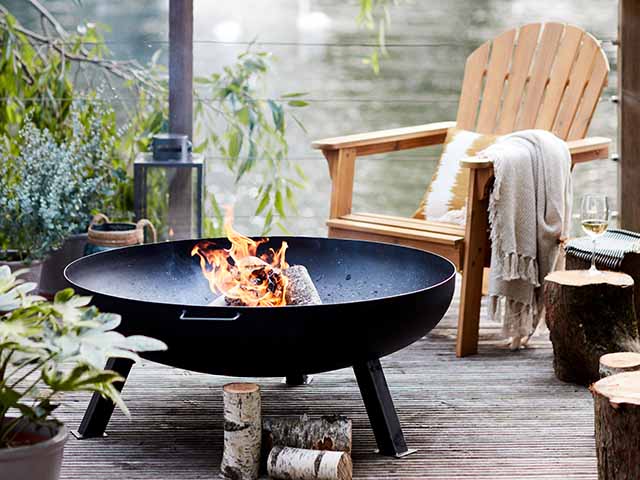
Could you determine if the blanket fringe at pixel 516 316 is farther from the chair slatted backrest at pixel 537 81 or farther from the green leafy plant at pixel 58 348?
the green leafy plant at pixel 58 348

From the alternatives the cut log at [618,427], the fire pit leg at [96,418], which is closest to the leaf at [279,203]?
the fire pit leg at [96,418]

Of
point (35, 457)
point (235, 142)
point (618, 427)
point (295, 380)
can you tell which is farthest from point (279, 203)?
point (35, 457)

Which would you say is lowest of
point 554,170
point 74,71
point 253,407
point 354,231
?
point 253,407

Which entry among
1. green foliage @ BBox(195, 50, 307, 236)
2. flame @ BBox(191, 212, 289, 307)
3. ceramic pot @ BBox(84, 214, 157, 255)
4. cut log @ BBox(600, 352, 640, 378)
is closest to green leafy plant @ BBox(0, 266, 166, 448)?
flame @ BBox(191, 212, 289, 307)

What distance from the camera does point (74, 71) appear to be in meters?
4.14

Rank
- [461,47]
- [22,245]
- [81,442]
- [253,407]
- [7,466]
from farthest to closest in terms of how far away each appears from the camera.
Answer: [461,47] → [22,245] → [81,442] → [253,407] → [7,466]

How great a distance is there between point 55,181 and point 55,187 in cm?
2

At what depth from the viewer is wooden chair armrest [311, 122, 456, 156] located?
11.8 ft

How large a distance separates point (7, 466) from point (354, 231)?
1.97 m

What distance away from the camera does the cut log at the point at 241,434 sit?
231cm

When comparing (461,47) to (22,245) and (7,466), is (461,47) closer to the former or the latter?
(22,245)

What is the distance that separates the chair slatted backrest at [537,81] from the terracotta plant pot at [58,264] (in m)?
1.58

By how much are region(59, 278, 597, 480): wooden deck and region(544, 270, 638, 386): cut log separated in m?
0.11

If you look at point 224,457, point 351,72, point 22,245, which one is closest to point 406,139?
point 351,72
